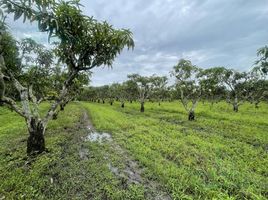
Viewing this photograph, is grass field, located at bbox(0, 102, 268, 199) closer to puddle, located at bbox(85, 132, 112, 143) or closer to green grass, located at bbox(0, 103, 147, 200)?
green grass, located at bbox(0, 103, 147, 200)

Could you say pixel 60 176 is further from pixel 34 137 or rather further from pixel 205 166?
pixel 205 166

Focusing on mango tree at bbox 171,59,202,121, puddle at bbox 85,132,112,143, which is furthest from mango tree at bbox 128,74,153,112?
puddle at bbox 85,132,112,143

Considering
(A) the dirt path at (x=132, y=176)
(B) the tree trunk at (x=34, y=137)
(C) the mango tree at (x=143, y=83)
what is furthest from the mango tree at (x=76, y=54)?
(C) the mango tree at (x=143, y=83)

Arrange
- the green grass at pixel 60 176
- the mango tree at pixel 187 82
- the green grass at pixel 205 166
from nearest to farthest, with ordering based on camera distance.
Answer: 1. the green grass at pixel 60 176
2. the green grass at pixel 205 166
3. the mango tree at pixel 187 82

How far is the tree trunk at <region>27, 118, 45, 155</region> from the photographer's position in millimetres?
9609

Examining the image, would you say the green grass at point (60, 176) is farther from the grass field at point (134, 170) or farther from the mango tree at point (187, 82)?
the mango tree at point (187, 82)

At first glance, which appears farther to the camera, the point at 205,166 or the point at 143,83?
the point at 143,83

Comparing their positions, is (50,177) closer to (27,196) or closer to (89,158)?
(27,196)

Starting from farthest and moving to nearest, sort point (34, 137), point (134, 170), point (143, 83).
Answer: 1. point (143, 83)
2. point (34, 137)
3. point (134, 170)

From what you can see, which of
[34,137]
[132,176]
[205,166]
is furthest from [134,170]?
[34,137]

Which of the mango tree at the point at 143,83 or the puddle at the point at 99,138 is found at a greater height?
the mango tree at the point at 143,83

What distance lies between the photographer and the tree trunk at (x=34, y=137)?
961 centimetres

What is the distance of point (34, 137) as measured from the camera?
9.64m

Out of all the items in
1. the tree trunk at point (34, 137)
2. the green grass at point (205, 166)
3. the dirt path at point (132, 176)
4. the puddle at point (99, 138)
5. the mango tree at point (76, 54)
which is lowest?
the puddle at point (99, 138)
